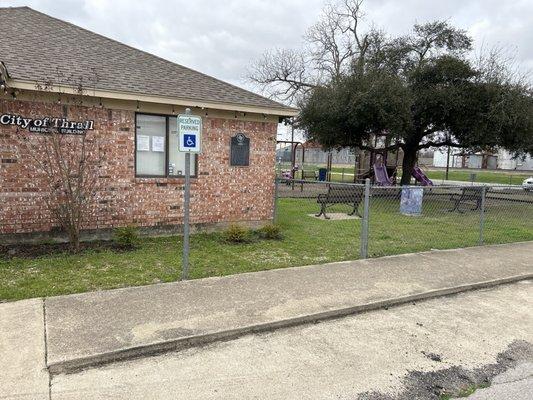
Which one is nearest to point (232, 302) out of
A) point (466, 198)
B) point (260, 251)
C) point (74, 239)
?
point (260, 251)

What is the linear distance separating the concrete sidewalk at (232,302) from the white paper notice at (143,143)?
3862 mm

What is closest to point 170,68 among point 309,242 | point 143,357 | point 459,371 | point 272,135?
point 272,135

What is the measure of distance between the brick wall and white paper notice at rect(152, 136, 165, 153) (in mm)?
460

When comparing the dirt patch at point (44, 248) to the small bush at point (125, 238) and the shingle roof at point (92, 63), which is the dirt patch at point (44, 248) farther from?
the shingle roof at point (92, 63)

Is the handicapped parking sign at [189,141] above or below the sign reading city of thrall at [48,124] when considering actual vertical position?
below

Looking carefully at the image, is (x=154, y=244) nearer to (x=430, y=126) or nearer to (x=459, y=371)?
(x=459, y=371)

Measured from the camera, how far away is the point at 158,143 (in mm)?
9109

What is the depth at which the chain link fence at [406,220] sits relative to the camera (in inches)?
350

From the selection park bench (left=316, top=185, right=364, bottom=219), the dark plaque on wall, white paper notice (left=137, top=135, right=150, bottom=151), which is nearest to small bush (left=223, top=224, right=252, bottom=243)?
the dark plaque on wall

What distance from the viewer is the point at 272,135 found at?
10.4 metres

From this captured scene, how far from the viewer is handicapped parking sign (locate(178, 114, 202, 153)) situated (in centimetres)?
571

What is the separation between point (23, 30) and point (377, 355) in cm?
995

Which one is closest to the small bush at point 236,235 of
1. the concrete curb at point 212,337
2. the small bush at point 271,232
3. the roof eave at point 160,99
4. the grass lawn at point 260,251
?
the grass lawn at point 260,251

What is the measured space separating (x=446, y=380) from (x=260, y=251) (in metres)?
4.77
